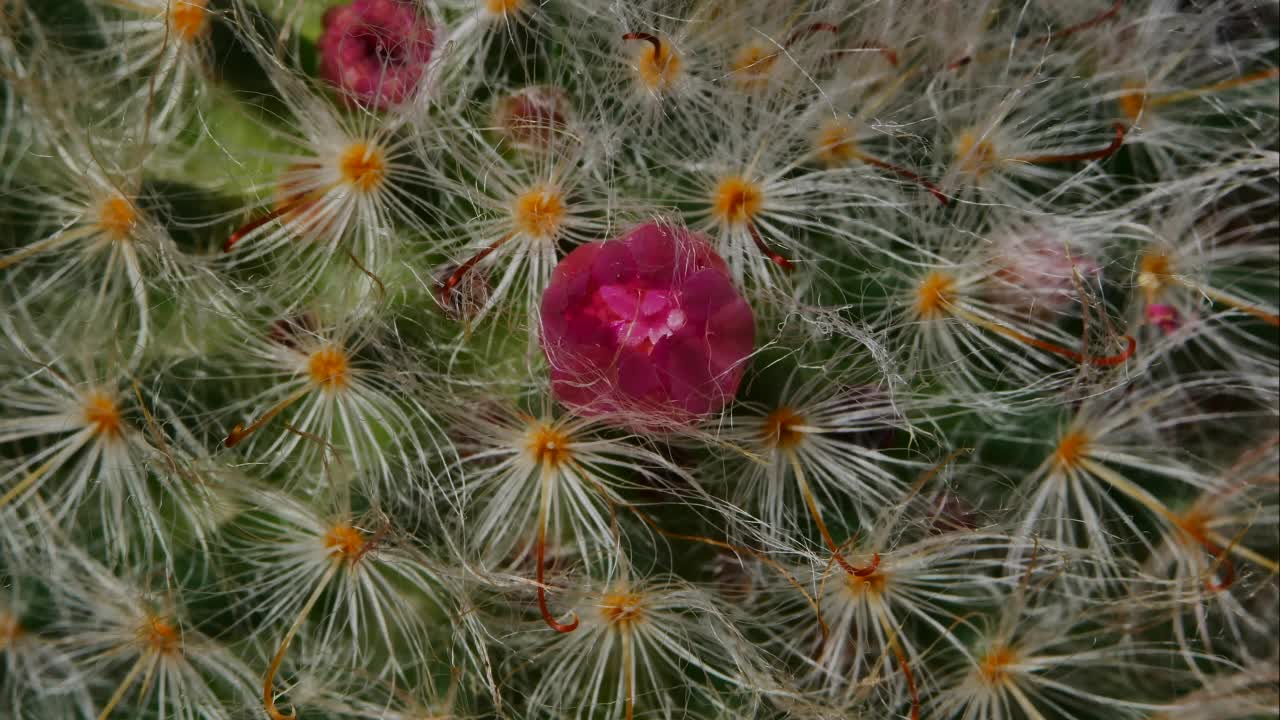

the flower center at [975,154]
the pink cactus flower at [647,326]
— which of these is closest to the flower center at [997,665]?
the pink cactus flower at [647,326]

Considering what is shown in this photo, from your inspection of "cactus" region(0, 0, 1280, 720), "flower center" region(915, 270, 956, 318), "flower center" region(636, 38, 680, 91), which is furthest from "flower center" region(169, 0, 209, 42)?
"flower center" region(915, 270, 956, 318)

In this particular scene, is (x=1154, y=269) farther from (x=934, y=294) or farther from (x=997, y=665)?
(x=997, y=665)

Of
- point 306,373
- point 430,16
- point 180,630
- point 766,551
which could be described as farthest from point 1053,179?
point 180,630

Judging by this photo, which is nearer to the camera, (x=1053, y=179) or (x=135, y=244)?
(x=135, y=244)

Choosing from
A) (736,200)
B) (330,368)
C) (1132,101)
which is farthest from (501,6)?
(1132,101)

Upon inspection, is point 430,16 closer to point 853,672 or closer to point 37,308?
point 37,308

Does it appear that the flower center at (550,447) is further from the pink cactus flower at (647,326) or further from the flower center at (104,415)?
the flower center at (104,415)

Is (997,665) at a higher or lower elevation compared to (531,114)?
lower
